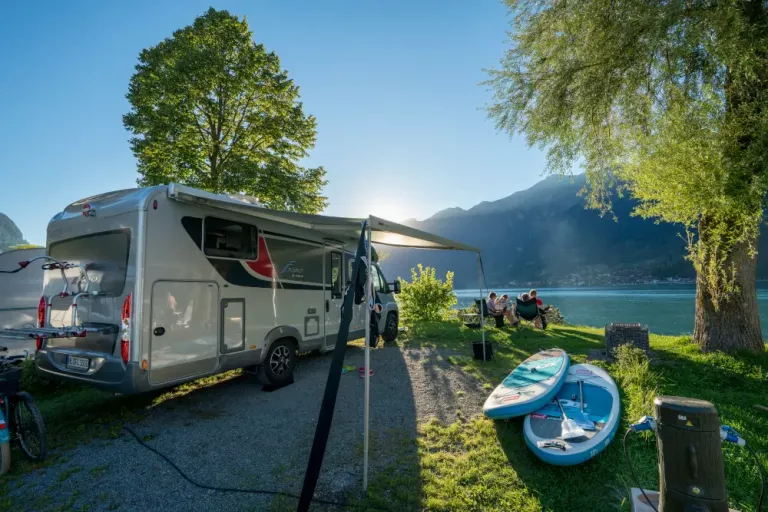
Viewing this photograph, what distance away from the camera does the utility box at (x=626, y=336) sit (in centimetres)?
632

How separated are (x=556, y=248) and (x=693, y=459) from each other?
17346 cm

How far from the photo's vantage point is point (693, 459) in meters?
2.14

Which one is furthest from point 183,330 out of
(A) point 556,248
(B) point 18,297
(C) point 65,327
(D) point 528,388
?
(A) point 556,248

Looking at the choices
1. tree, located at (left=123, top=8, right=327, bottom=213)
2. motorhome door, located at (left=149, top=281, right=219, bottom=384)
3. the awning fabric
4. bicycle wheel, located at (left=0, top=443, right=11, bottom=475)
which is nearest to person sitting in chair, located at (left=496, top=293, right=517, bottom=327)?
the awning fabric

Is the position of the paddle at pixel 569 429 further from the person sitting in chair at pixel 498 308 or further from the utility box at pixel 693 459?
the person sitting in chair at pixel 498 308

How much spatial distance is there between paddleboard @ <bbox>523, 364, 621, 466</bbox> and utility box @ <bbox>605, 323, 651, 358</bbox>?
178 cm

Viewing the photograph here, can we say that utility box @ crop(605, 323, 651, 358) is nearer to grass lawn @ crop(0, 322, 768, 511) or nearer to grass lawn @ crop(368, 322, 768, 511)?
grass lawn @ crop(0, 322, 768, 511)

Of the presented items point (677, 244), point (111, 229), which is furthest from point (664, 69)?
point (677, 244)

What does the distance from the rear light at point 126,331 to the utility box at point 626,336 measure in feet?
22.8

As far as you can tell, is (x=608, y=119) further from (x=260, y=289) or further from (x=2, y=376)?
(x=2, y=376)

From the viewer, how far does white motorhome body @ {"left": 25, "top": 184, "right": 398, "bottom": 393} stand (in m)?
3.94

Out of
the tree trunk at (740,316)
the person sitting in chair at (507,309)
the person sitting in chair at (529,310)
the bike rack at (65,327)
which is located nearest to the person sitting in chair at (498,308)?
the person sitting in chair at (507,309)

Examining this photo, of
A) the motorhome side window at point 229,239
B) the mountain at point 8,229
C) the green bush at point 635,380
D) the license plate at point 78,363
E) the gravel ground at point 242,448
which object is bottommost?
the gravel ground at point 242,448

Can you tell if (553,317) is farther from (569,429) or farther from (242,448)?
(242,448)
